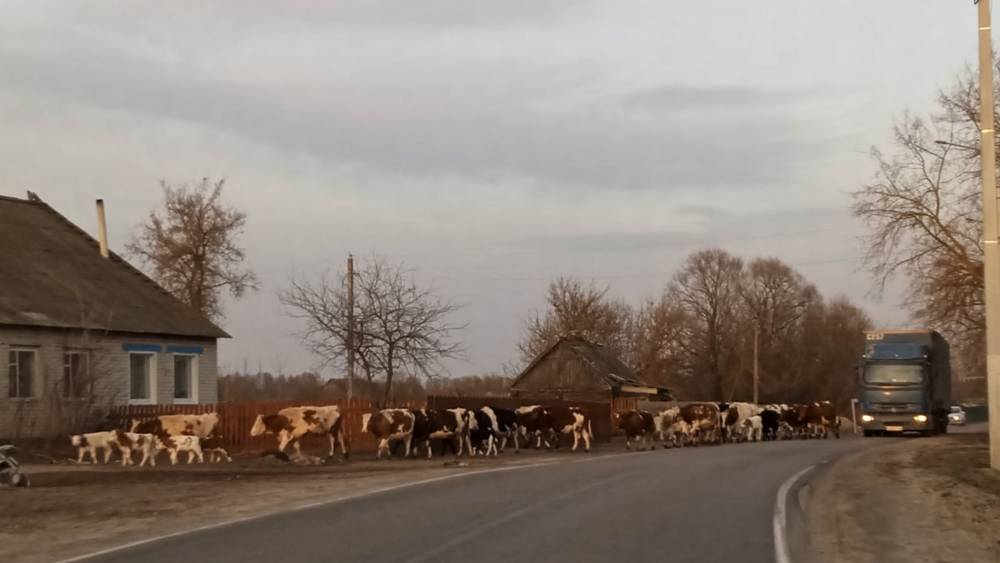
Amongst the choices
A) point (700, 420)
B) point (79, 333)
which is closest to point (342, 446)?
point (79, 333)

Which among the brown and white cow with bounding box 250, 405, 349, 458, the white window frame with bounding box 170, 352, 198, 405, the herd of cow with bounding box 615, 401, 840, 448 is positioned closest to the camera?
the brown and white cow with bounding box 250, 405, 349, 458

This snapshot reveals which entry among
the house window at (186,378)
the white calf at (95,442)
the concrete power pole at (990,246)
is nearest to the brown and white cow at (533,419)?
the house window at (186,378)

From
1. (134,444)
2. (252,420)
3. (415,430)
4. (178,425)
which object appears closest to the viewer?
(134,444)

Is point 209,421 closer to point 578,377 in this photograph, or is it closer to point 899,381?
point 899,381

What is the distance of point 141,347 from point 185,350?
2.38 meters

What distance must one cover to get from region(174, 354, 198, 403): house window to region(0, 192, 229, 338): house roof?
1.19 metres

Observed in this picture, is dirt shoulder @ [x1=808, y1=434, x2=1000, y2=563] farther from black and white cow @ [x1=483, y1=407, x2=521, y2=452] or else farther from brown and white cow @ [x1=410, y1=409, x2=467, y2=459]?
black and white cow @ [x1=483, y1=407, x2=521, y2=452]

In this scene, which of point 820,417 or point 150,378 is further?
point 820,417

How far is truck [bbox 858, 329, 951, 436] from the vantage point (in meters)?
45.8

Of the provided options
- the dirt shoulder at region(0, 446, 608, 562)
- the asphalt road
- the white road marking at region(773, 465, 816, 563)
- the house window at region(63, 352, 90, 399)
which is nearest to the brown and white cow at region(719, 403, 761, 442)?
the dirt shoulder at region(0, 446, 608, 562)

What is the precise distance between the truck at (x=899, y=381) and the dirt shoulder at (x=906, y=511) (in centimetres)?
1745

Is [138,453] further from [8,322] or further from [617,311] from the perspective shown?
[617,311]

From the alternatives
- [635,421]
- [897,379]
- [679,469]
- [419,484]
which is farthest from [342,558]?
[897,379]

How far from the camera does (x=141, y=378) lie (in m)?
41.8
